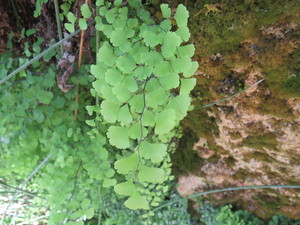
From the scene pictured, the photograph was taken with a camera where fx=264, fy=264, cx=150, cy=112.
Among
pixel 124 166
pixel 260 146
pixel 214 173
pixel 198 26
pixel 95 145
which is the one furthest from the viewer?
pixel 214 173

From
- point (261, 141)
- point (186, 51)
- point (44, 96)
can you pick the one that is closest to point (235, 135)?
point (261, 141)

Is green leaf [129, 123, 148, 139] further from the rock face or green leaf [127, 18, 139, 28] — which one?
the rock face

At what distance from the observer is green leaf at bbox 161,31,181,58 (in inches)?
23.2

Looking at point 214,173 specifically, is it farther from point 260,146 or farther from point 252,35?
point 252,35

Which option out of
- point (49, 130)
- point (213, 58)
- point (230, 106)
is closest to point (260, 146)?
point (230, 106)

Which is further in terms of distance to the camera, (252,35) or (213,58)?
(213,58)

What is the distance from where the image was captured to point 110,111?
0.62m

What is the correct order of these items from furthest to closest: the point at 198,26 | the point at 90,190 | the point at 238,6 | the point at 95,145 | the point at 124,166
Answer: the point at 90,190 → the point at 95,145 → the point at 198,26 → the point at 238,6 → the point at 124,166

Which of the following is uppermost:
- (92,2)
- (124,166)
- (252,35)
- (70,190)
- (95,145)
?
(92,2)

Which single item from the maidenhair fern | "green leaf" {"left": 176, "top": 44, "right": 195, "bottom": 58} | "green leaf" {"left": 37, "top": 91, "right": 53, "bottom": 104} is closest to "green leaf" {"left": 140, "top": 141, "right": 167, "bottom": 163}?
the maidenhair fern

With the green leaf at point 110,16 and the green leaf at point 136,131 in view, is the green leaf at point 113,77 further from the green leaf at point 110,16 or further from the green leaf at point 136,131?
the green leaf at point 110,16

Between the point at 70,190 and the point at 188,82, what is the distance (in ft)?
2.59

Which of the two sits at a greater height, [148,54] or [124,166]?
[148,54]

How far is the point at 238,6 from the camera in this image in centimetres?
85
